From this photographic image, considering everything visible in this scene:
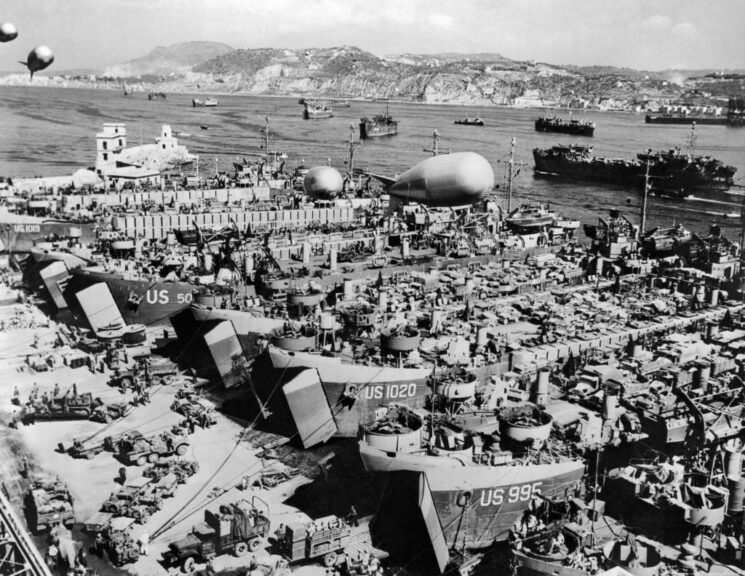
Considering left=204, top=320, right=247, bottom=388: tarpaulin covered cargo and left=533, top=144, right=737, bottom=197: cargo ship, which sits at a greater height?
left=533, top=144, right=737, bottom=197: cargo ship

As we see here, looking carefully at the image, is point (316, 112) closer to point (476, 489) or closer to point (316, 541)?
point (476, 489)

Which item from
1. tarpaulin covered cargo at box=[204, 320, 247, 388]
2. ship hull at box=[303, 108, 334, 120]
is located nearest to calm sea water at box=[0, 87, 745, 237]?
ship hull at box=[303, 108, 334, 120]

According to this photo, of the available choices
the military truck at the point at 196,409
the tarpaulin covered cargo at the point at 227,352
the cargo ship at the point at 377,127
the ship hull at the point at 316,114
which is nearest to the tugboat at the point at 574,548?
the military truck at the point at 196,409

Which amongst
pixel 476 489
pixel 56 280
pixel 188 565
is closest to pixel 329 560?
pixel 188 565

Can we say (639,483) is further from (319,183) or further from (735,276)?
(319,183)

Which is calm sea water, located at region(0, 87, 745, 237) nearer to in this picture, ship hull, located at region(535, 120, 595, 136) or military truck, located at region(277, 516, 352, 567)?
ship hull, located at region(535, 120, 595, 136)
